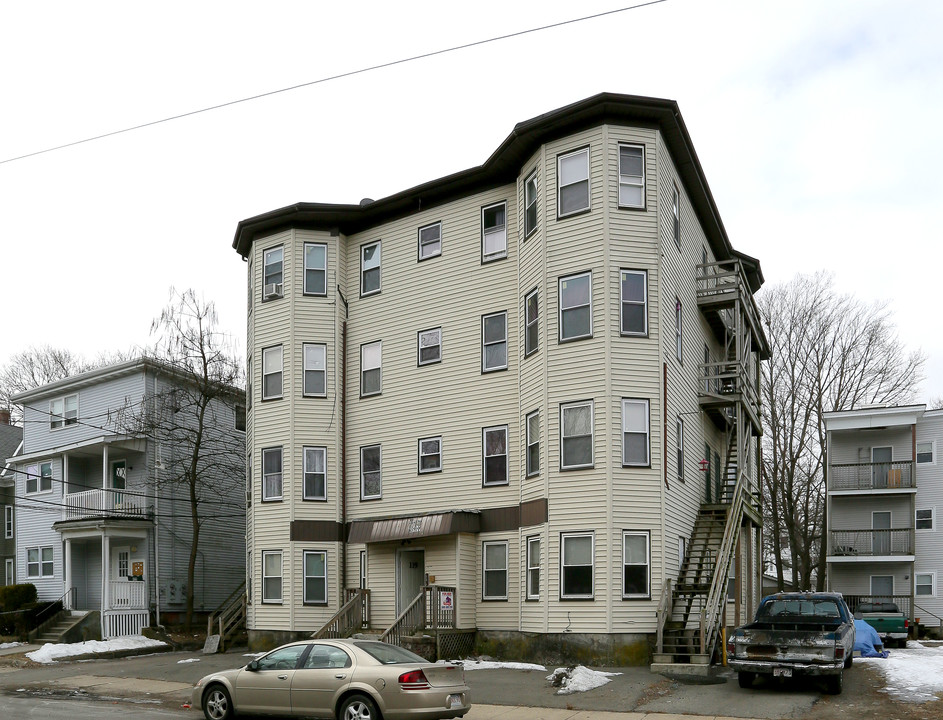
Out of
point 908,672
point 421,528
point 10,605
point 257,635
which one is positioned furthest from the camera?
point 10,605

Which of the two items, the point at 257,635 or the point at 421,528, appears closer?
the point at 421,528

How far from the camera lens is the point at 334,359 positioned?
28.5 meters

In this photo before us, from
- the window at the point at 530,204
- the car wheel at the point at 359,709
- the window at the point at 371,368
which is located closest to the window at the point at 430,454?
the window at the point at 371,368

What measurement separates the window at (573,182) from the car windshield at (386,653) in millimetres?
12325

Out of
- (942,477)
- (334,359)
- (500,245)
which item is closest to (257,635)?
(334,359)

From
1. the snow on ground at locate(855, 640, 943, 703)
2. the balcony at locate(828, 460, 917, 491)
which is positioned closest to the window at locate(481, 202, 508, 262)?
the snow on ground at locate(855, 640, 943, 703)

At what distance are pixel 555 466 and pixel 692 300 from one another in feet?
25.6

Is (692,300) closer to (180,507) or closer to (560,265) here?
(560,265)

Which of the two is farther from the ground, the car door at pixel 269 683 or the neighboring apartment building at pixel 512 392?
the neighboring apartment building at pixel 512 392

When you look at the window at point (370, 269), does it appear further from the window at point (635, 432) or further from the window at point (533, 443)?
the window at point (635, 432)

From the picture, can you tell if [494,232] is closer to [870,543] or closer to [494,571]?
[494,571]

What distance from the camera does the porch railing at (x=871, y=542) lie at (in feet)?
133

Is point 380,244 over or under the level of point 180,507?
over

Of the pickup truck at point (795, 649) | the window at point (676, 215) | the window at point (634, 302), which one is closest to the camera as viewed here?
the pickup truck at point (795, 649)
